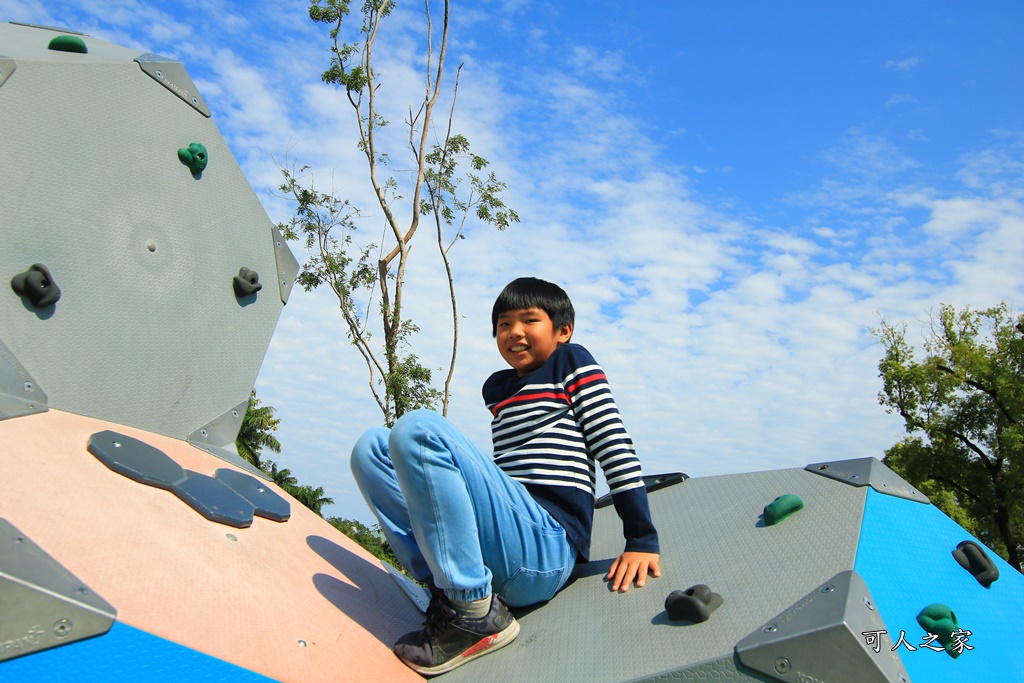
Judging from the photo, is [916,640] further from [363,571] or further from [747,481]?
[363,571]

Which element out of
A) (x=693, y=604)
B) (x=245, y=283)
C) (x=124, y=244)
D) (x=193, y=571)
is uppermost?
(x=245, y=283)

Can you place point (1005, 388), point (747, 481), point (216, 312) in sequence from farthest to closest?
point (1005, 388)
point (216, 312)
point (747, 481)

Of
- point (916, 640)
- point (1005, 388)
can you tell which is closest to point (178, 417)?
point (916, 640)

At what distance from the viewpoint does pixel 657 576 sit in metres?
1.82

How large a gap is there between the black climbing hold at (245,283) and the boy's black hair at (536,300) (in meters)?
0.96

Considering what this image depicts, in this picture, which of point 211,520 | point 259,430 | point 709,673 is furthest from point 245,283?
point 259,430

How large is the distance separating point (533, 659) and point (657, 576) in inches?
14.6

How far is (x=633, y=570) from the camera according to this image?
5.98ft

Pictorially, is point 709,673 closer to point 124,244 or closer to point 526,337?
point 526,337

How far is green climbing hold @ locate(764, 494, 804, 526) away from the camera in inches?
76.3

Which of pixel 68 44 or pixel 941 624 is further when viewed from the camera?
pixel 68 44

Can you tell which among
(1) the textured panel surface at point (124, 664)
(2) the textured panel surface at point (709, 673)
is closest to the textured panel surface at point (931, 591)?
(2) the textured panel surface at point (709, 673)

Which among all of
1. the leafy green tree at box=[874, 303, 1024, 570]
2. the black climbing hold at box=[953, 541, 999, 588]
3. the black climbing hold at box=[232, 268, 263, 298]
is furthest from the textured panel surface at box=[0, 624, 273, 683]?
the leafy green tree at box=[874, 303, 1024, 570]

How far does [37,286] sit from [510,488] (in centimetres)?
134
